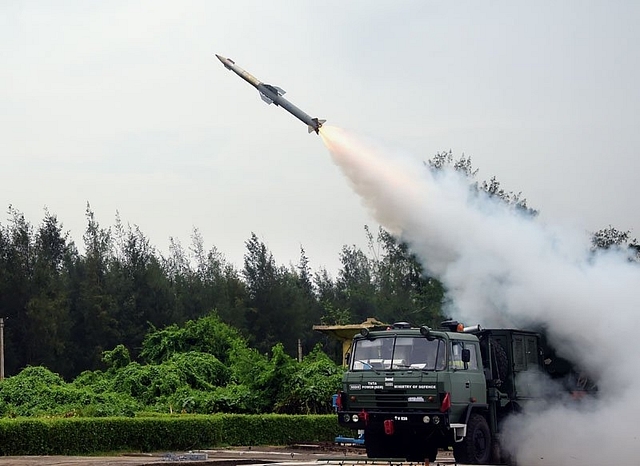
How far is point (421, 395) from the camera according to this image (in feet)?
→ 71.3

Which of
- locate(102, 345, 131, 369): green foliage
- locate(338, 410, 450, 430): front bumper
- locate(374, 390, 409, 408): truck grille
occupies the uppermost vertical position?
locate(102, 345, 131, 369): green foliage

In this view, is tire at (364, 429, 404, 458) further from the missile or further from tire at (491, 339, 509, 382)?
the missile

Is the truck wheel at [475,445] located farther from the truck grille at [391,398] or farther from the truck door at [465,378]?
the truck grille at [391,398]

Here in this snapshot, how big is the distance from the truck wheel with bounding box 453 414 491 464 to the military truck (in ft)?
0.07

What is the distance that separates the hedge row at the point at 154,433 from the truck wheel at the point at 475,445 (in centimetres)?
1011

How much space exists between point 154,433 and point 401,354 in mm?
9882

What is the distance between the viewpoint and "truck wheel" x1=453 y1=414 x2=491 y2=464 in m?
22.4

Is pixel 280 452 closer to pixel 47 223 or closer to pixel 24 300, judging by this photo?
pixel 24 300

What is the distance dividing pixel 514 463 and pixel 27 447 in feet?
39.8

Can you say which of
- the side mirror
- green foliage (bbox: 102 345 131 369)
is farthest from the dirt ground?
green foliage (bbox: 102 345 131 369)

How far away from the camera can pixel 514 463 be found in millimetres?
24266

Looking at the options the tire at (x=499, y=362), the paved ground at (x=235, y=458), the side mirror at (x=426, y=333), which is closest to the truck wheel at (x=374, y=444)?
the paved ground at (x=235, y=458)

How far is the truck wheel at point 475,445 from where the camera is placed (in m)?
22.4

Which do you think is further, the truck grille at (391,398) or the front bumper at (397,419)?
the truck grille at (391,398)
